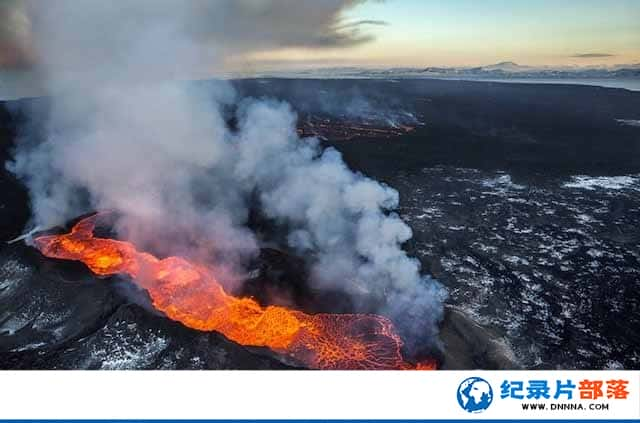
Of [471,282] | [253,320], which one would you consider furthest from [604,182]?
[253,320]

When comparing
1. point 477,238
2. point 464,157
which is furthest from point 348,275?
point 464,157

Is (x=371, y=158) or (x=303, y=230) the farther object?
(x=371, y=158)

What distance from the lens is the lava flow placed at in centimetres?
1177

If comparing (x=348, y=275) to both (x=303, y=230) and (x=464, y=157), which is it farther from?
(x=464, y=157)

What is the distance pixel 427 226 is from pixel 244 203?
420 inches

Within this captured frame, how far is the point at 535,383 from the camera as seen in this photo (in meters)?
7.60

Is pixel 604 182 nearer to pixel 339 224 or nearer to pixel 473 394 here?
pixel 339 224

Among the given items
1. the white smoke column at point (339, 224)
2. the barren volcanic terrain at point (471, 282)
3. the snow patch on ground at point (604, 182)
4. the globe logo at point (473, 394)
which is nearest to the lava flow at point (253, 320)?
the barren volcanic terrain at point (471, 282)

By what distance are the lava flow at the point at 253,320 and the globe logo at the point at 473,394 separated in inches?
155

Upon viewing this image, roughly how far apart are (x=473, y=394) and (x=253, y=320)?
7579 millimetres

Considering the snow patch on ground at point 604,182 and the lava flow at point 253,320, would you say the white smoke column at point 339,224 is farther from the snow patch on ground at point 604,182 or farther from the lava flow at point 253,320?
the snow patch on ground at point 604,182

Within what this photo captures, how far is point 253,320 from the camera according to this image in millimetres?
13211

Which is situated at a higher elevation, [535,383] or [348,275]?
[535,383]

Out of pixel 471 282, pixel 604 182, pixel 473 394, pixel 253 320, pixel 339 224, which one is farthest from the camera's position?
pixel 604 182
